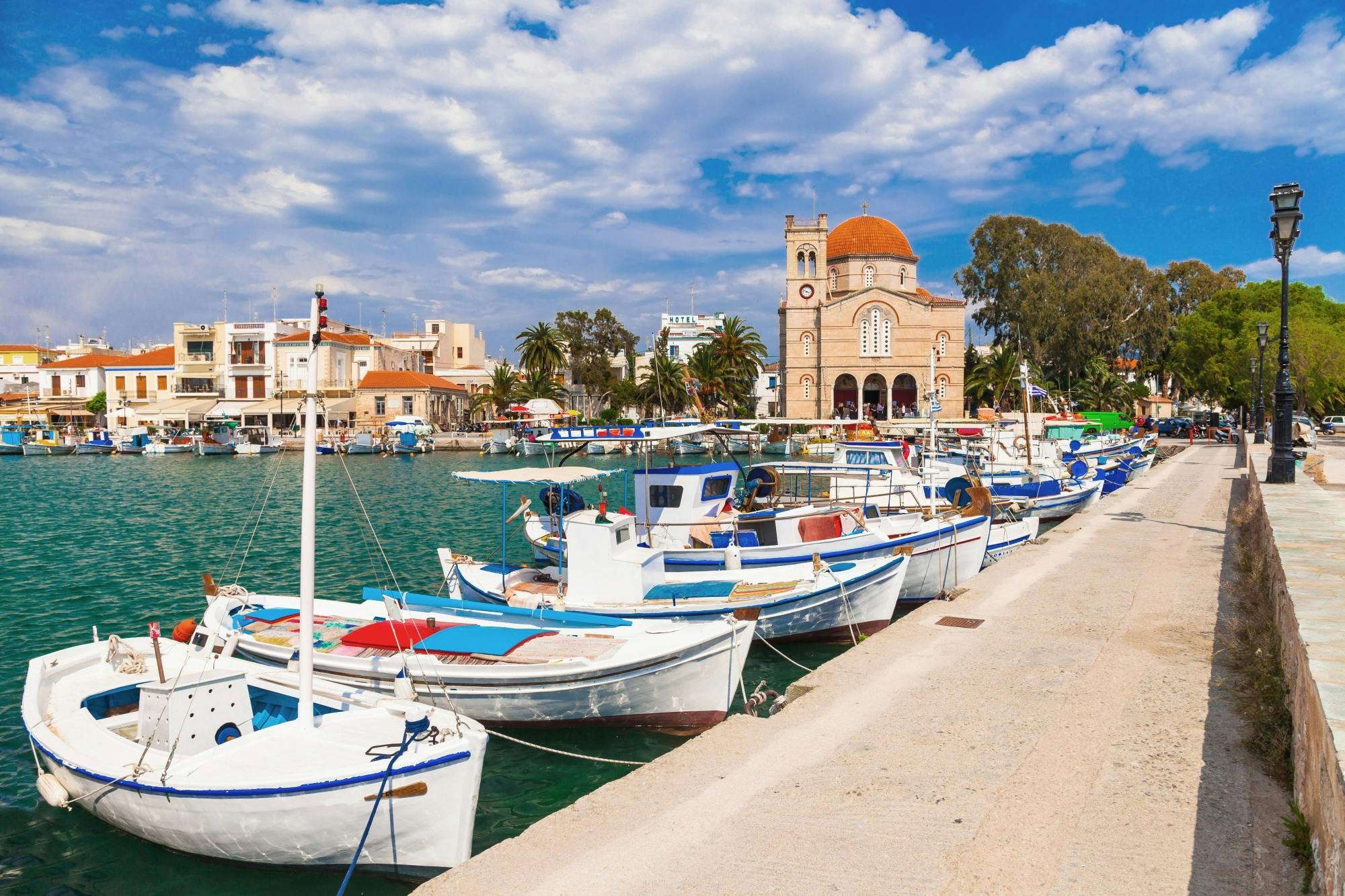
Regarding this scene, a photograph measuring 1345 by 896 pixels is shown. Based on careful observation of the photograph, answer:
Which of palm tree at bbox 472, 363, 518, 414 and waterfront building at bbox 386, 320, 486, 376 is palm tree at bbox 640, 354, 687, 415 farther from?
waterfront building at bbox 386, 320, 486, 376

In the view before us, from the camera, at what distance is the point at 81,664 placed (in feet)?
31.4

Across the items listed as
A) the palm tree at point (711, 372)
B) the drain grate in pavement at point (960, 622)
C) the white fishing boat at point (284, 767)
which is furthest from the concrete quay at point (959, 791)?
the palm tree at point (711, 372)

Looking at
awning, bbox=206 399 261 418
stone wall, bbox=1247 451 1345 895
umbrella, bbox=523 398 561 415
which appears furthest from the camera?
awning, bbox=206 399 261 418

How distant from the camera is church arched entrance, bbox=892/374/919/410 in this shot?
73000 millimetres

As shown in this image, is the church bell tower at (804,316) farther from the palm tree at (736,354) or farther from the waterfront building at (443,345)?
the waterfront building at (443,345)

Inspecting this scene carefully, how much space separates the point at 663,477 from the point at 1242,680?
9.93m

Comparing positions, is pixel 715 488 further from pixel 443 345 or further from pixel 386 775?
pixel 443 345

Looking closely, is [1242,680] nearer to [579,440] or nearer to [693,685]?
[693,685]

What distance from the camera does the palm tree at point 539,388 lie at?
7531 centimetres

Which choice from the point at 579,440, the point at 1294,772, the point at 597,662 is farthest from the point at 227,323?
the point at 1294,772

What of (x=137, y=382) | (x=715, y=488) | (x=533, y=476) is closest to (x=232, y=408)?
(x=137, y=382)

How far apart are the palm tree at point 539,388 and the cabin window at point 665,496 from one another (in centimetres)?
5959

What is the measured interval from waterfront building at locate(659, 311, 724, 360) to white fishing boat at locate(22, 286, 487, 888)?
76.8m

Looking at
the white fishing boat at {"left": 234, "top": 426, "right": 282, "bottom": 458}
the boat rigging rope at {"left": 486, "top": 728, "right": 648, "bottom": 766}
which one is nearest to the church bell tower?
the white fishing boat at {"left": 234, "top": 426, "right": 282, "bottom": 458}
